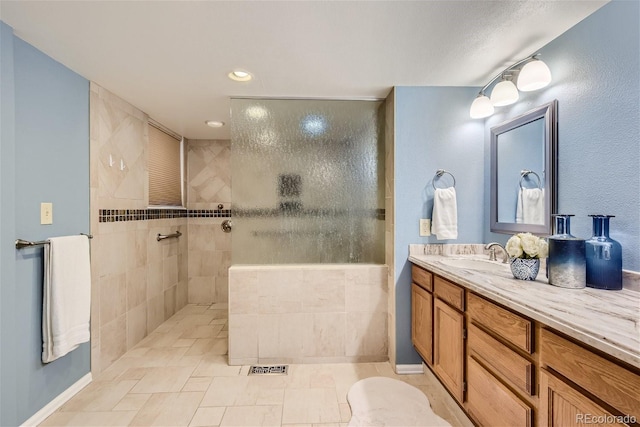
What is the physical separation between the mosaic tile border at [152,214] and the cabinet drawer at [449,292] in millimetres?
2468

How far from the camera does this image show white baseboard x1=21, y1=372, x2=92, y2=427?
5.66 feet

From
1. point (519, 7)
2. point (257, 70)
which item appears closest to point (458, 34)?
point (519, 7)

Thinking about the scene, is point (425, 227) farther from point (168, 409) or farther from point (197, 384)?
point (168, 409)

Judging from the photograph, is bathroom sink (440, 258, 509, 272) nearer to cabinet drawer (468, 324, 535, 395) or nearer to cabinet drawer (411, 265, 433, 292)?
cabinet drawer (411, 265, 433, 292)

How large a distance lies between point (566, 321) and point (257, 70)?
6.75 ft

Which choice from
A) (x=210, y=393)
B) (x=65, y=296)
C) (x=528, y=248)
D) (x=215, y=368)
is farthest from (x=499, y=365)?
(x=65, y=296)

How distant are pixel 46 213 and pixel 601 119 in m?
3.03

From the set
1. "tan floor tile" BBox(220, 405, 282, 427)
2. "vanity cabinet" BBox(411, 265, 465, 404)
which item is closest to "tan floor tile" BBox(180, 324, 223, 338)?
"tan floor tile" BBox(220, 405, 282, 427)

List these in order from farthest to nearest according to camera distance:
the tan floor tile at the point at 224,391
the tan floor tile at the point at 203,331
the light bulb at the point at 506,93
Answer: the tan floor tile at the point at 203,331, the tan floor tile at the point at 224,391, the light bulb at the point at 506,93

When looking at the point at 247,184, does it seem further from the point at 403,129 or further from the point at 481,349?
the point at 481,349

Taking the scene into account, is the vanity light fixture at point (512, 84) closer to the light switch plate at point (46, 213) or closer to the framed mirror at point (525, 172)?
the framed mirror at point (525, 172)

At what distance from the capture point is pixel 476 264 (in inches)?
78.7

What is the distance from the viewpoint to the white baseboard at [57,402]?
1724mm

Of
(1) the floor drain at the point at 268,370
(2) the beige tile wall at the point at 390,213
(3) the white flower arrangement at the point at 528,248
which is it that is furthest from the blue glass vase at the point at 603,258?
(1) the floor drain at the point at 268,370
